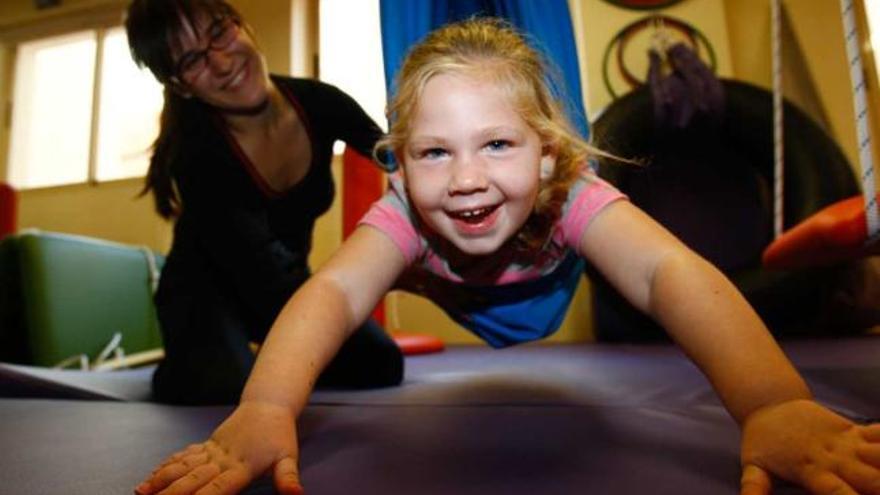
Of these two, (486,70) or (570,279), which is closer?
(486,70)

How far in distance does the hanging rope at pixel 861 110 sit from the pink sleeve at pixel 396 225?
0.36 metres

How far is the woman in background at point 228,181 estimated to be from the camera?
0.66m

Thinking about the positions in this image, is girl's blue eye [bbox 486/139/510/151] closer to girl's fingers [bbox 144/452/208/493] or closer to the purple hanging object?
girl's fingers [bbox 144/452/208/493]

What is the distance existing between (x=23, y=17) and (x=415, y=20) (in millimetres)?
943

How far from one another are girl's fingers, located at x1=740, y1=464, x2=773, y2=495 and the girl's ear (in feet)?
0.92

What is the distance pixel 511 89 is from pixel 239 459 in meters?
0.34

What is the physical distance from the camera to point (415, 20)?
0.66m

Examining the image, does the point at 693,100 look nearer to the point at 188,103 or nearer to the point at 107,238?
the point at 188,103

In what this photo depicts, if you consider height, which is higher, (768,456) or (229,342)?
(768,456)

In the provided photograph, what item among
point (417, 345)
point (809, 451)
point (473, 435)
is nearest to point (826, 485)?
point (809, 451)

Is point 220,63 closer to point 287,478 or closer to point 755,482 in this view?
point 287,478

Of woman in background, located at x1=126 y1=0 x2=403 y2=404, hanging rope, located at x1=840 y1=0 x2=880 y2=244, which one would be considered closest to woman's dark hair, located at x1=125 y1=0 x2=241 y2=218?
woman in background, located at x1=126 y1=0 x2=403 y2=404

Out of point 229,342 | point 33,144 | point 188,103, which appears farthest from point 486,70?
point 33,144

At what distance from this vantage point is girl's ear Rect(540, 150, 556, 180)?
0.51 metres
